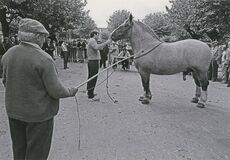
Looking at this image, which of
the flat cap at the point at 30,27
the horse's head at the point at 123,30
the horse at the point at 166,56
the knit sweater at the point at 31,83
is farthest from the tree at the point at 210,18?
the knit sweater at the point at 31,83

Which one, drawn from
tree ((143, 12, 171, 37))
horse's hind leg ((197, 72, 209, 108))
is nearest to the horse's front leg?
horse's hind leg ((197, 72, 209, 108))

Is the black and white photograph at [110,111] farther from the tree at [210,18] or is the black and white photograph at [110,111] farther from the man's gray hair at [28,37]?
the tree at [210,18]

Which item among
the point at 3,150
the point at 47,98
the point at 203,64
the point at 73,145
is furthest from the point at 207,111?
the point at 47,98

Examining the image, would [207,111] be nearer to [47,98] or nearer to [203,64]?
[203,64]

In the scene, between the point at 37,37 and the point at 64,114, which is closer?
the point at 37,37

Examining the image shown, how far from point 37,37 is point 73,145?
2.69 meters

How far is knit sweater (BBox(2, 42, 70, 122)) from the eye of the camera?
119 inches

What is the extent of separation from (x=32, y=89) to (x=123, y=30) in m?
6.31

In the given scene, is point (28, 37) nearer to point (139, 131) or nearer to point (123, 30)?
point (139, 131)

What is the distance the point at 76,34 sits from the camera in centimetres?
7412

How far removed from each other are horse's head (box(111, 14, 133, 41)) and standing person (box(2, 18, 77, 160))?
19.6 ft

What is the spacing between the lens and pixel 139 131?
20.4ft

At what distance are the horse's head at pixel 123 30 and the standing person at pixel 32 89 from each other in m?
5.98

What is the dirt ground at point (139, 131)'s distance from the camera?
Result: 5008mm
